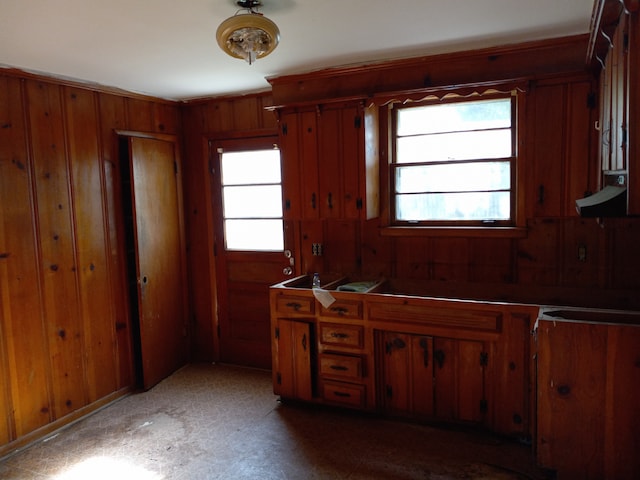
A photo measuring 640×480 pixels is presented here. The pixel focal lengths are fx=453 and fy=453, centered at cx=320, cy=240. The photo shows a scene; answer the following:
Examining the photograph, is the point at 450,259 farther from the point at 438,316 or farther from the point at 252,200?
the point at 252,200

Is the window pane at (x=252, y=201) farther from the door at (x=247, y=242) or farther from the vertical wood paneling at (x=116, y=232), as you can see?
the vertical wood paneling at (x=116, y=232)

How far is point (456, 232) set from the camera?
3.17 metres

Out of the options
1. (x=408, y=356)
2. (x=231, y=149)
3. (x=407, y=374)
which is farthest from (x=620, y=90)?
(x=231, y=149)

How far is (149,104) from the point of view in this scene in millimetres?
3881

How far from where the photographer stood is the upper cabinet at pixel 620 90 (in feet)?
5.04

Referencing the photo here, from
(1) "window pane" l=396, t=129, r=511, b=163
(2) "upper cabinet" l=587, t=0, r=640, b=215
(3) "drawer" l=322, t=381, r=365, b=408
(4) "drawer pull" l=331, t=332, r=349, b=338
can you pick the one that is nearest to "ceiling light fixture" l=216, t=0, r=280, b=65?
(2) "upper cabinet" l=587, t=0, r=640, b=215

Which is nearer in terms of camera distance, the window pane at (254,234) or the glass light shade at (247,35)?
the glass light shade at (247,35)

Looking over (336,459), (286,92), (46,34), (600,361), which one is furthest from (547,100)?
(46,34)

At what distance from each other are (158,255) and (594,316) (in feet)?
10.5

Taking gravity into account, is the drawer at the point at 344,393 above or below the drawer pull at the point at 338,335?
below

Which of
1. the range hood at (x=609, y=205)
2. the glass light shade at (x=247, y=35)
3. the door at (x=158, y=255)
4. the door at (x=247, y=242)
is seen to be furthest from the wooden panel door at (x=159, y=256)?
the range hood at (x=609, y=205)

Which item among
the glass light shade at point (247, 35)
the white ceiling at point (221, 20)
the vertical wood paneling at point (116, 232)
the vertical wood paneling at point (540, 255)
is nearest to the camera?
the glass light shade at point (247, 35)

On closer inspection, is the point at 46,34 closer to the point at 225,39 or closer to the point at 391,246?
the point at 225,39

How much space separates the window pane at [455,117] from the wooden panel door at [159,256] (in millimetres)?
2043
